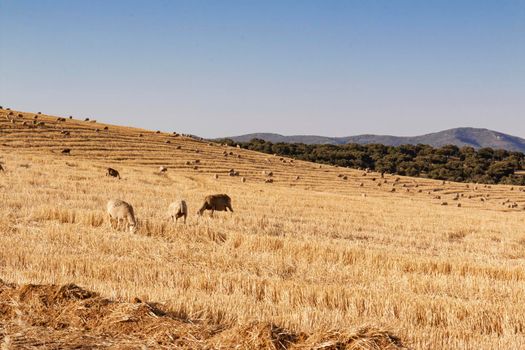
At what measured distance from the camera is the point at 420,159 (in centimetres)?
9056

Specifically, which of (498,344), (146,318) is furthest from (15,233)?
(498,344)

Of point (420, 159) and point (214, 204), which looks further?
point (420, 159)

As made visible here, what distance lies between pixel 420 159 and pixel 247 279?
3348 inches

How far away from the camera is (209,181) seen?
4162cm

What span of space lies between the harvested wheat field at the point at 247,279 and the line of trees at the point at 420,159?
190ft

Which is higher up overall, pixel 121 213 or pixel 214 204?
pixel 121 213

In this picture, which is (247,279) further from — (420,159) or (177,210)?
(420,159)

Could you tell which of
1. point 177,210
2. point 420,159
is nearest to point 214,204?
point 177,210

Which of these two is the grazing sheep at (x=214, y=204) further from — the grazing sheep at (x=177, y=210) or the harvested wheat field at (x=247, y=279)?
the grazing sheep at (x=177, y=210)

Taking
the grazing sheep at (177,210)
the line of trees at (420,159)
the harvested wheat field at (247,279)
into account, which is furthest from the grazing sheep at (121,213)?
the line of trees at (420,159)

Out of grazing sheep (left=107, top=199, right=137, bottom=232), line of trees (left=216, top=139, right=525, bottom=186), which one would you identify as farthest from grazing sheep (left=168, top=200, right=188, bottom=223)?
line of trees (left=216, top=139, right=525, bottom=186)

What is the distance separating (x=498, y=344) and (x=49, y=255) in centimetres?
791

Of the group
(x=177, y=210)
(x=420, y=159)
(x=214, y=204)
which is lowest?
(x=214, y=204)

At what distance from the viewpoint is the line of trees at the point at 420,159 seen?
8269 cm
